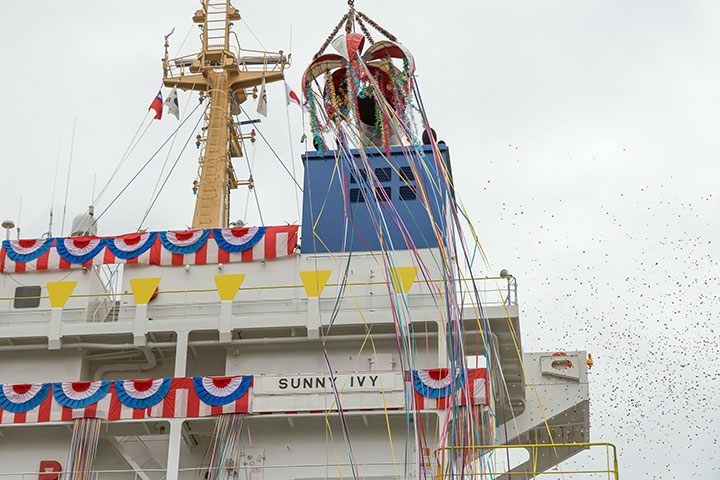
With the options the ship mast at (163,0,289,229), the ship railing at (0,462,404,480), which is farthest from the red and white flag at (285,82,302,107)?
the ship railing at (0,462,404,480)

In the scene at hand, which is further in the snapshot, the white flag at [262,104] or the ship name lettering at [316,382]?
the white flag at [262,104]

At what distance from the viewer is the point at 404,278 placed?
22.1 meters

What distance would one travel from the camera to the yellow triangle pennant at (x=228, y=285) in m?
22.2

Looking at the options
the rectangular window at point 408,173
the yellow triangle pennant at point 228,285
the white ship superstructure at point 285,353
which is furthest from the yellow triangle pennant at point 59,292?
the rectangular window at point 408,173

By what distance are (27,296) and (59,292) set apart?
1979 mm

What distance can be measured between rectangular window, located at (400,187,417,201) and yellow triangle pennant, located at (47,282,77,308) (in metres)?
8.05

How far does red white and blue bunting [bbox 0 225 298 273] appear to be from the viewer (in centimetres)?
2391

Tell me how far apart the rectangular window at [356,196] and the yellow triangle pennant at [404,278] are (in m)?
2.71

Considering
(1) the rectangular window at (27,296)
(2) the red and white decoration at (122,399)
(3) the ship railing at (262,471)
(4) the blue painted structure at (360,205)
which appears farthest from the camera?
(1) the rectangular window at (27,296)

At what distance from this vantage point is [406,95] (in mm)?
24750

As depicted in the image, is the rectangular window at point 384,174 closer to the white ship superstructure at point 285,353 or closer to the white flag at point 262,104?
the white ship superstructure at point 285,353

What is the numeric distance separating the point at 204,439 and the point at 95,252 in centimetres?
553

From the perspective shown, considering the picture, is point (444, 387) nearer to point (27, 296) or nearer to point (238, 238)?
point (238, 238)

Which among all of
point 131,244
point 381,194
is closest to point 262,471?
point 131,244
